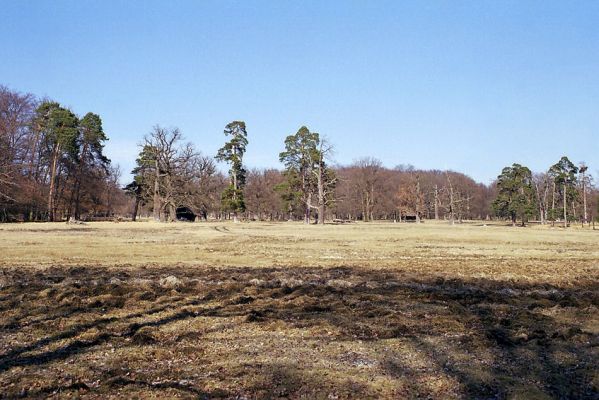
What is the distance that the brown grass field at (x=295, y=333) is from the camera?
5441 millimetres

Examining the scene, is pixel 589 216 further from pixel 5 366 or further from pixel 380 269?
pixel 5 366

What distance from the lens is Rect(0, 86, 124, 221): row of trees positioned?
56.9 m

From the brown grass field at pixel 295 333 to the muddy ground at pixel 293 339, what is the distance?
3cm

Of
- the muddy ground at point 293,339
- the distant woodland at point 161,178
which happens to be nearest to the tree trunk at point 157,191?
the distant woodland at point 161,178

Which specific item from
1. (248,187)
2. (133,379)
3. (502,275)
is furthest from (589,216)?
(133,379)

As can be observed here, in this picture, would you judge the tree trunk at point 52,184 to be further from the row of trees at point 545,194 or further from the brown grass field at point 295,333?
the row of trees at point 545,194

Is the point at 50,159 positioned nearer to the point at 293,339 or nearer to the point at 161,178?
the point at 161,178

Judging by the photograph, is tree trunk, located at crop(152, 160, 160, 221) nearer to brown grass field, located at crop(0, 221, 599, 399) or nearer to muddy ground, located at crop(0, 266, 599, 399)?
brown grass field, located at crop(0, 221, 599, 399)

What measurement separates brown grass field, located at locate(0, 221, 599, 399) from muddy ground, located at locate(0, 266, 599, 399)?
29mm

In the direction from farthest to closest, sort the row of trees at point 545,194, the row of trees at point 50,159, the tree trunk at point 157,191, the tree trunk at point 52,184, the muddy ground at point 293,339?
1. the row of trees at point 545,194
2. the tree trunk at point 157,191
3. the tree trunk at point 52,184
4. the row of trees at point 50,159
5. the muddy ground at point 293,339

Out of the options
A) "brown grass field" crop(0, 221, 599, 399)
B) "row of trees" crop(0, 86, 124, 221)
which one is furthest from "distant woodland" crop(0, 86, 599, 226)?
"brown grass field" crop(0, 221, 599, 399)

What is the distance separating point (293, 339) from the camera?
7.39 meters

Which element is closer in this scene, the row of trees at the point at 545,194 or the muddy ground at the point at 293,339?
the muddy ground at the point at 293,339

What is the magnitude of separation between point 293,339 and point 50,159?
224 ft
